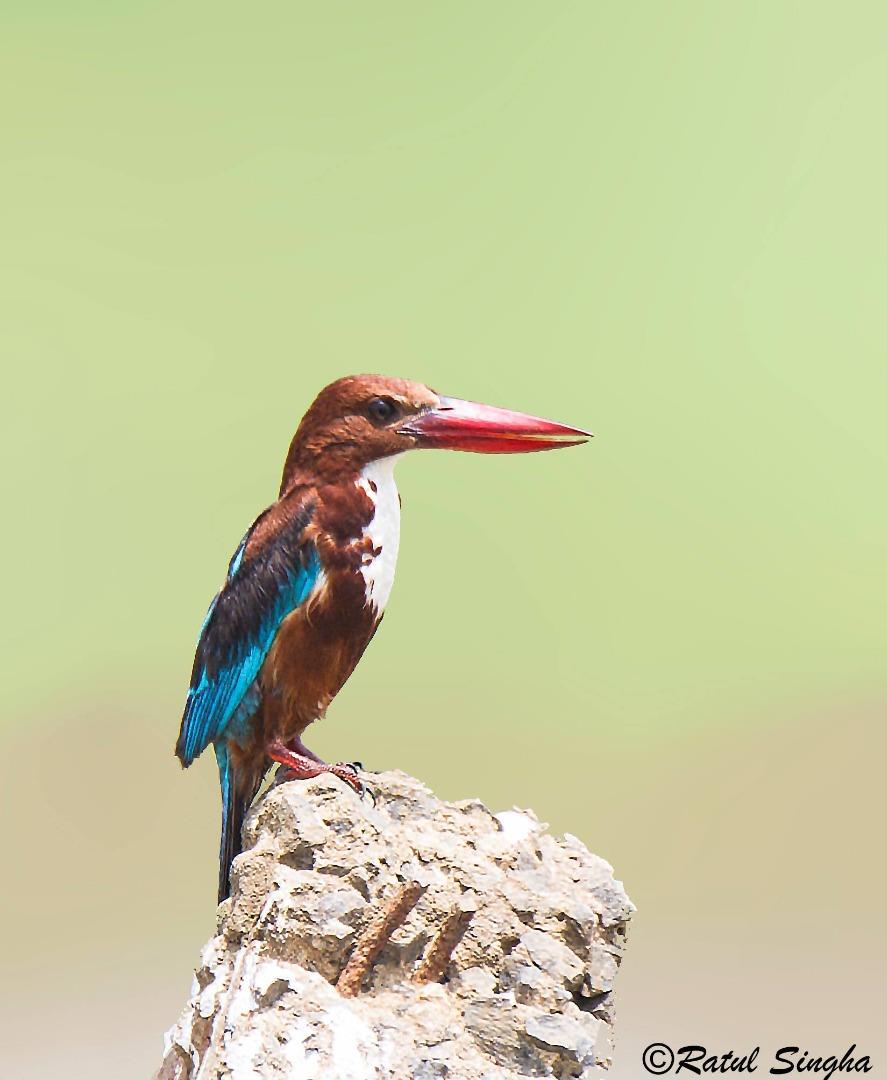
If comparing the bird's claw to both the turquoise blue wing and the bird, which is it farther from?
the turquoise blue wing

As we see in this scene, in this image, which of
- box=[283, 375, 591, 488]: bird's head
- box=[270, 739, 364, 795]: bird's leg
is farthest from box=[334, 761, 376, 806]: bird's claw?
box=[283, 375, 591, 488]: bird's head

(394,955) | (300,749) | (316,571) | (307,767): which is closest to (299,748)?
→ (300,749)

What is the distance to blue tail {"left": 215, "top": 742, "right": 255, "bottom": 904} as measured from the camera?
3611 mm

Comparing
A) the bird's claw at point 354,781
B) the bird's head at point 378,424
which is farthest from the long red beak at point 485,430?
the bird's claw at point 354,781

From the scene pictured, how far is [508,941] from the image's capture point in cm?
314

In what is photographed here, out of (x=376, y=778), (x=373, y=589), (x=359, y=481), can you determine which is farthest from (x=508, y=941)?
(x=359, y=481)

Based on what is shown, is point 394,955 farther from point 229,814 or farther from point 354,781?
point 229,814

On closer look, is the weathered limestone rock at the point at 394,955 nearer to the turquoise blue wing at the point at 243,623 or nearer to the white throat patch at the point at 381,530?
the turquoise blue wing at the point at 243,623

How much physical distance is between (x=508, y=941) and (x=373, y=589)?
3.00ft

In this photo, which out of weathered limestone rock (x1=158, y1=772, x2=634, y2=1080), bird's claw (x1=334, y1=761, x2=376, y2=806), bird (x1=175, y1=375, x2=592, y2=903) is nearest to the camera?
weathered limestone rock (x1=158, y1=772, x2=634, y2=1080)

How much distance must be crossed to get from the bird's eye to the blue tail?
91cm

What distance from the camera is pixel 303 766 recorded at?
11.4 ft

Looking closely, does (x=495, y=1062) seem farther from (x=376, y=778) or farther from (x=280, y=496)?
(x=280, y=496)

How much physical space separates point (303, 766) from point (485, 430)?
927 mm
